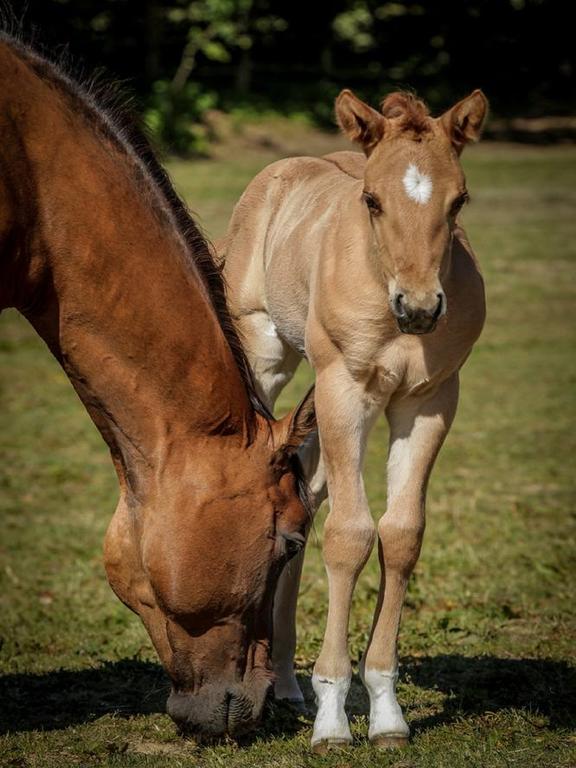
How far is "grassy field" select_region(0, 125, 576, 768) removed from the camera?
439 centimetres

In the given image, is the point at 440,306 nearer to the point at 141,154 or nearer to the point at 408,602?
the point at 141,154

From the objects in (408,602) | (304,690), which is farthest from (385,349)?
(408,602)

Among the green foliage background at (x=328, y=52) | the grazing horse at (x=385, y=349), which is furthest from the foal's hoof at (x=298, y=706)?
the green foliage background at (x=328, y=52)

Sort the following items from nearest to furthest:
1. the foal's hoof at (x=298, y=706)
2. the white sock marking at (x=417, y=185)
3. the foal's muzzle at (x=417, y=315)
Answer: the foal's muzzle at (x=417, y=315) < the white sock marking at (x=417, y=185) < the foal's hoof at (x=298, y=706)

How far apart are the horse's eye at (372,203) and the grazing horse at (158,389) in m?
0.63

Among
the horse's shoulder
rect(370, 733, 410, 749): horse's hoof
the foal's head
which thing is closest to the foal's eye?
the foal's head

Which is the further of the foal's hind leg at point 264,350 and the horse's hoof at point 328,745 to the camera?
the foal's hind leg at point 264,350

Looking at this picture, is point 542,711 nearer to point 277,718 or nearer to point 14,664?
point 277,718

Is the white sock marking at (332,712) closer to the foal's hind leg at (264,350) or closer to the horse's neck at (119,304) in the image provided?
the horse's neck at (119,304)

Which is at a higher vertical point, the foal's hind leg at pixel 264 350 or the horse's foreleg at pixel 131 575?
the foal's hind leg at pixel 264 350

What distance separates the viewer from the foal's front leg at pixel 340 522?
13.8 feet

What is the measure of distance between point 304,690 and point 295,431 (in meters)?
1.75

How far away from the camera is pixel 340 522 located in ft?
13.9

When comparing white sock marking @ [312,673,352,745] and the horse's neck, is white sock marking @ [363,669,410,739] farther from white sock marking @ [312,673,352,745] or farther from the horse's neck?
the horse's neck
